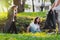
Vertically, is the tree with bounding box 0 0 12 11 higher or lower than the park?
higher

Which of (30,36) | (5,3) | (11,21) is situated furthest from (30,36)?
(5,3)

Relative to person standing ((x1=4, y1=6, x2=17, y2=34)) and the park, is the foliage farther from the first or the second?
person standing ((x1=4, y1=6, x2=17, y2=34))

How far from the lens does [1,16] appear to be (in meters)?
4.55

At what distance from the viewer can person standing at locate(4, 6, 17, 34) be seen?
4.57 metres

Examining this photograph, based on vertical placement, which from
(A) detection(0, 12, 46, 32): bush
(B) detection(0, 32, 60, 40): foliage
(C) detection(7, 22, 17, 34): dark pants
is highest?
(A) detection(0, 12, 46, 32): bush

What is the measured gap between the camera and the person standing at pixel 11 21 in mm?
4574

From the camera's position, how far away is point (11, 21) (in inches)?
182

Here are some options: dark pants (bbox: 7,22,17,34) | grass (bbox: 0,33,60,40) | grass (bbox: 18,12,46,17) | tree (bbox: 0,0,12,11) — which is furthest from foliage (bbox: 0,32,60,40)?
tree (bbox: 0,0,12,11)

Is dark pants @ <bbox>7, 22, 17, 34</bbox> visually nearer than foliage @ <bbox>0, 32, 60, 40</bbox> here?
No

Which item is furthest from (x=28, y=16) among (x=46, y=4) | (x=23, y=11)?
(x=46, y=4)

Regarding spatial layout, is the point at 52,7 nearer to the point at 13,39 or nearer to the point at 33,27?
A: the point at 33,27

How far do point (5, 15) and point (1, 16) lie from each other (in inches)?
3.5

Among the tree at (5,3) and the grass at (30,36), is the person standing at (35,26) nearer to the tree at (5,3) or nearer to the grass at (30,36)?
the grass at (30,36)

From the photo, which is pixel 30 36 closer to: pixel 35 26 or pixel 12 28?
pixel 35 26
